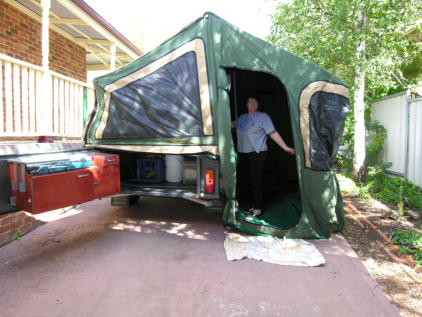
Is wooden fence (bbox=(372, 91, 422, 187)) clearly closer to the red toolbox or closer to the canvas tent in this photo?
the canvas tent

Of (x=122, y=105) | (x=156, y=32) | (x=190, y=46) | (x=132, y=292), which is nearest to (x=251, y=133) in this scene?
(x=190, y=46)

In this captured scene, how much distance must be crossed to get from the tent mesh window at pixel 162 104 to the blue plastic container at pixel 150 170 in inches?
28.9

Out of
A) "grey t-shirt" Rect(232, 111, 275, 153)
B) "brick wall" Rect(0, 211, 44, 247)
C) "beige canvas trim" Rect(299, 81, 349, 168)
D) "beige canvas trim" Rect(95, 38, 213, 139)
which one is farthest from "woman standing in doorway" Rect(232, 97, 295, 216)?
"brick wall" Rect(0, 211, 44, 247)

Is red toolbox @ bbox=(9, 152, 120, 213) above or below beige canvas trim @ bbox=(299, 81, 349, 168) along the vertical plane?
below

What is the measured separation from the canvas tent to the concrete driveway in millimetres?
637

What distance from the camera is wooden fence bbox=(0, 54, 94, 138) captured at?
13.5ft

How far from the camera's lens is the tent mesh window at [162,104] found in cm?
375

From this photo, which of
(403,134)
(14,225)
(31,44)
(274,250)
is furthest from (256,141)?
(31,44)

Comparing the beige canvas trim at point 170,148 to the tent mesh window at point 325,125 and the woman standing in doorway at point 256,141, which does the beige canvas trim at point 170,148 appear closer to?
the woman standing in doorway at point 256,141

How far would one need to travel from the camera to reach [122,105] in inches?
156

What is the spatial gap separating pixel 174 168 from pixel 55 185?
2028 millimetres

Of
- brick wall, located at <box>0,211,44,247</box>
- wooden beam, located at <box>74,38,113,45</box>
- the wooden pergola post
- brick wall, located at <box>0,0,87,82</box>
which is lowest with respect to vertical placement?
brick wall, located at <box>0,211,44,247</box>

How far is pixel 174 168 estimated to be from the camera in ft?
15.0

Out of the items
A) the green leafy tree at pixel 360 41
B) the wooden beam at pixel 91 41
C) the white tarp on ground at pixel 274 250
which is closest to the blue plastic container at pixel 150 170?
the white tarp on ground at pixel 274 250
